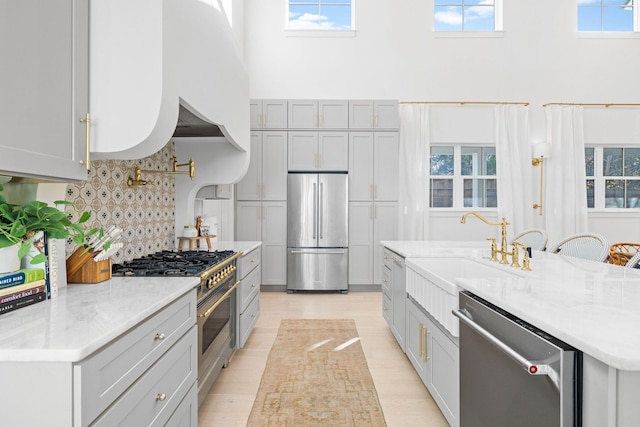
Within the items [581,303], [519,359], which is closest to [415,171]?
[581,303]

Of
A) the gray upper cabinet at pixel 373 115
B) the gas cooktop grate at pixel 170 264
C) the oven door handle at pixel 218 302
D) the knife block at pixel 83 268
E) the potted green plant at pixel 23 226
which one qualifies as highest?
the gray upper cabinet at pixel 373 115

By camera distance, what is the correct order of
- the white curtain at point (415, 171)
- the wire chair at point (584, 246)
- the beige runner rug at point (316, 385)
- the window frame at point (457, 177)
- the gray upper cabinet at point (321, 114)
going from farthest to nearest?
the window frame at point (457, 177), the white curtain at point (415, 171), the gray upper cabinet at point (321, 114), the wire chair at point (584, 246), the beige runner rug at point (316, 385)

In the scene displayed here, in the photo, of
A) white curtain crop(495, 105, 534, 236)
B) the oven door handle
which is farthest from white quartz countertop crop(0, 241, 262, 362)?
white curtain crop(495, 105, 534, 236)

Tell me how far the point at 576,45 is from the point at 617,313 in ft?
21.7

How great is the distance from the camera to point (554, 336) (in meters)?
0.96

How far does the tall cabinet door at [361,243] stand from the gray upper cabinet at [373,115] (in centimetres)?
112

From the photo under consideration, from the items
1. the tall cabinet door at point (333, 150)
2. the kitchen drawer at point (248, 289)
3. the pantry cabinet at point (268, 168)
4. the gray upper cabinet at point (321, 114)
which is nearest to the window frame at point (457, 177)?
the tall cabinet door at point (333, 150)

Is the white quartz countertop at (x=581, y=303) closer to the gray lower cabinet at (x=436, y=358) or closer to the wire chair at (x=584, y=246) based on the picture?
the gray lower cabinet at (x=436, y=358)

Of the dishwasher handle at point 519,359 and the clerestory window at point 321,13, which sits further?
the clerestory window at point 321,13

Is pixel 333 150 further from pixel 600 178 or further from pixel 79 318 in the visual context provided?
pixel 79 318

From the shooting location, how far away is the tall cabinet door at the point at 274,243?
5.42m

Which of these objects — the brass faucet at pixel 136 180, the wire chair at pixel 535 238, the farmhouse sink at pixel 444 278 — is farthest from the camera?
the wire chair at pixel 535 238

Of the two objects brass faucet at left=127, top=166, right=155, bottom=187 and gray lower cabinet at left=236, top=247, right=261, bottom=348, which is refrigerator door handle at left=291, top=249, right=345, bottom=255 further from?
brass faucet at left=127, top=166, right=155, bottom=187

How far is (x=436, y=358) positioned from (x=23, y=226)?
1.99m
